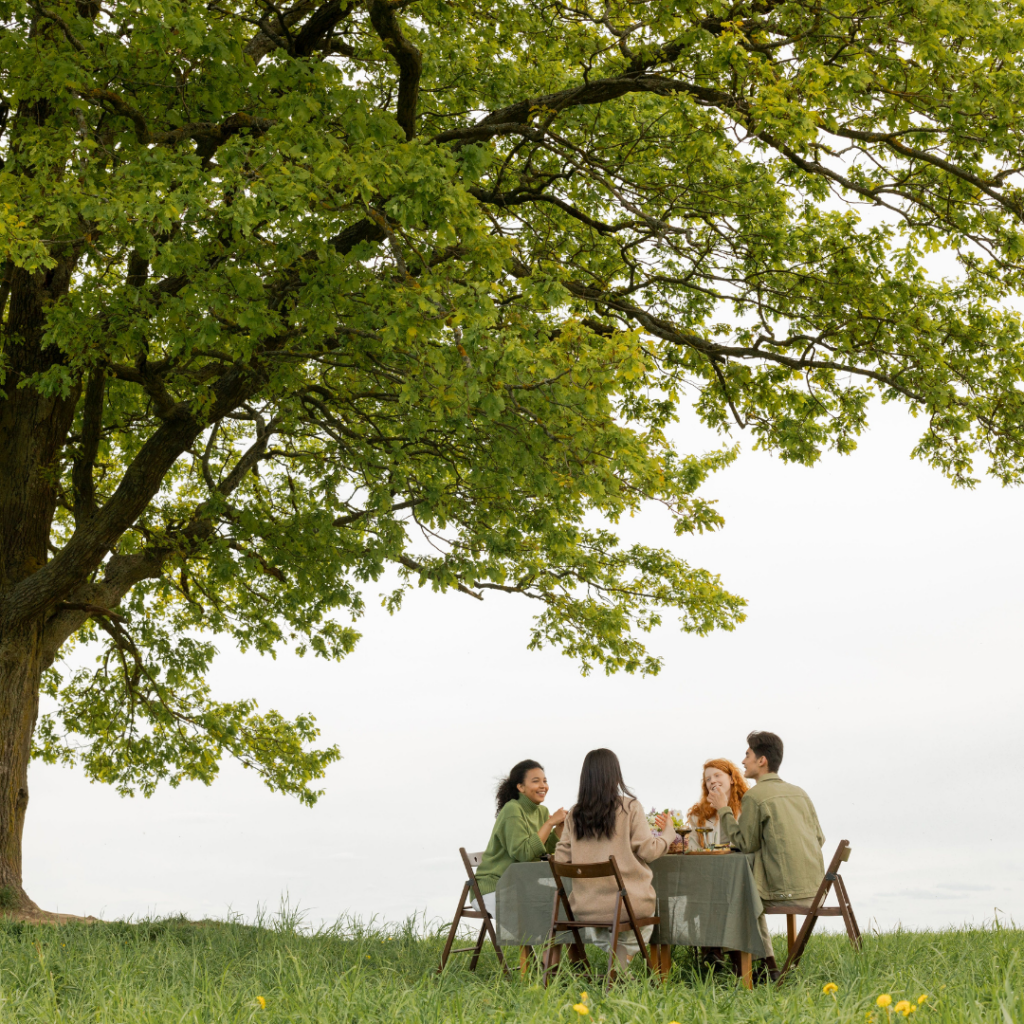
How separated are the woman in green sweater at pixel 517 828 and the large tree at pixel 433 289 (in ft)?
7.08

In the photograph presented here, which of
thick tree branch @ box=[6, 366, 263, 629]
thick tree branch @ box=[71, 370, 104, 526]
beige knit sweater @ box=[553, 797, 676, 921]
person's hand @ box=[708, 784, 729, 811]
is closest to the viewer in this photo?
beige knit sweater @ box=[553, 797, 676, 921]

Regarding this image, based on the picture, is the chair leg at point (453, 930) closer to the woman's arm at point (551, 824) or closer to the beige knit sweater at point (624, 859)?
the woman's arm at point (551, 824)

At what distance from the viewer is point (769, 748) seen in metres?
6.57

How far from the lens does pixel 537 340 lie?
7.19 m

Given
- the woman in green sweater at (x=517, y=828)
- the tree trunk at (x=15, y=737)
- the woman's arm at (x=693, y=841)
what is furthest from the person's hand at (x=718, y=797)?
the tree trunk at (x=15, y=737)

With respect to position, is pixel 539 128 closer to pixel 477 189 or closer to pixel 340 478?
pixel 477 189

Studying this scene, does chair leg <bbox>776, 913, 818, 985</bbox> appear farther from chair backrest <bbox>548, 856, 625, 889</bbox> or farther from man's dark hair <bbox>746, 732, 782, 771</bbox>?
chair backrest <bbox>548, 856, 625, 889</bbox>

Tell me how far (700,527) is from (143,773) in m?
8.22

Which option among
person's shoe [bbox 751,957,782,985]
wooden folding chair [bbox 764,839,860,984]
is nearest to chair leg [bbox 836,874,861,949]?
wooden folding chair [bbox 764,839,860,984]

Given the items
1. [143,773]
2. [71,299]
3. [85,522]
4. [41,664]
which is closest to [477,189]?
[71,299]

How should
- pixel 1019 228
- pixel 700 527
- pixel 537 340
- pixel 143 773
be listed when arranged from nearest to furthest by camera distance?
pixel 537 340 < pixel 1019 228 < pixel 700 527 < pixel 143 773

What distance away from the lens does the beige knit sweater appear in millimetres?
6316

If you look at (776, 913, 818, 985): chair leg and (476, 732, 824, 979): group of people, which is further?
(476, 732, 824, 979): group of people

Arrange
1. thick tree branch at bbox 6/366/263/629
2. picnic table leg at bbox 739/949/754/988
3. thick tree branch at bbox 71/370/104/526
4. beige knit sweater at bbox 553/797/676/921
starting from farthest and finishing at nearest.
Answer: thick tree branch at bbox 71/370/104/526, thick tree branch at bbox 6/366/263/629, beige knit sweater at bbox 553/797/676/921, picnic table leg at bbox 739/949/754/988
